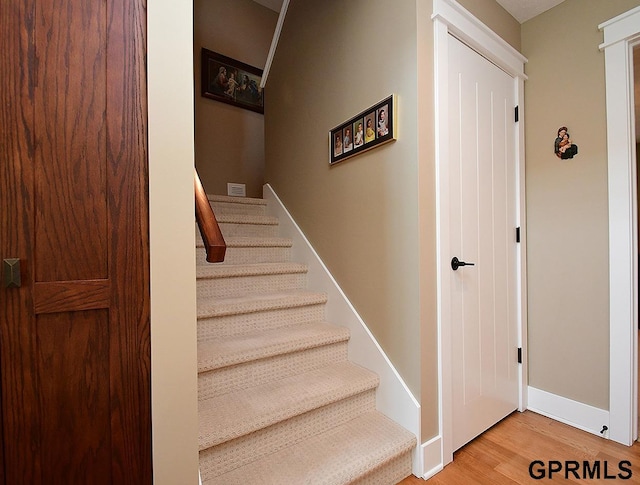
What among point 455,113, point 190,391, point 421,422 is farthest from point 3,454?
point 455,113

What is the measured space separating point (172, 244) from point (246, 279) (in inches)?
44.4

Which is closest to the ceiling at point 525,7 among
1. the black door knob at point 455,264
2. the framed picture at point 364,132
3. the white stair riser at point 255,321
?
the framed picture at point 364,132

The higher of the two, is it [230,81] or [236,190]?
[230,81]

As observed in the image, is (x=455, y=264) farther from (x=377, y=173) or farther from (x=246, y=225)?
(x=246, y=225)

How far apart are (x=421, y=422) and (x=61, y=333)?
141 cm

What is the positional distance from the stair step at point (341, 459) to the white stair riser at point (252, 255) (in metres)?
1.23

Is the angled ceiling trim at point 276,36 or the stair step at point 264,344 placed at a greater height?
the angled ceiling trim at point 276,36

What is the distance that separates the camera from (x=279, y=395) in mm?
1421

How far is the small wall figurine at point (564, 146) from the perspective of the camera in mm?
1803

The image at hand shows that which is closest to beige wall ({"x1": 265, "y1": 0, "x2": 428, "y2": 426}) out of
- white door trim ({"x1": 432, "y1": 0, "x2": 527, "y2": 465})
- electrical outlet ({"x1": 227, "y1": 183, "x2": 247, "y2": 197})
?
white door trim ({"x1": 432, "y1": 0, "x2": 527, "y2": 465})

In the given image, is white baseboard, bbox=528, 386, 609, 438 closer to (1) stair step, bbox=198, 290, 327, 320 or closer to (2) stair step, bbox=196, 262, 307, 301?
(1) stair step, bbox=198, 290, 327, 320
